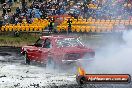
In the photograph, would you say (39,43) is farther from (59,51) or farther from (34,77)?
(34,77)

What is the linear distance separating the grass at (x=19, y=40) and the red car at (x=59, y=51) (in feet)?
29.9

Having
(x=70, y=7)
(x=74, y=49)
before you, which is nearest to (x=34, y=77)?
(x=74, y=49)

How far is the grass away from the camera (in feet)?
92.5

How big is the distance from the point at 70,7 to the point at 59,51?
20.4 m

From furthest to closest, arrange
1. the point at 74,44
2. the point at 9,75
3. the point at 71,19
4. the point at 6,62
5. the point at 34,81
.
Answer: the point at 71,19 < the point at 6,62 < the point at 74,44 < the point at 9,75 < the point at 34,81

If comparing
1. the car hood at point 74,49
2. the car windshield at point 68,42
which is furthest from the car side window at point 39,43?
the car hood at point 74,49

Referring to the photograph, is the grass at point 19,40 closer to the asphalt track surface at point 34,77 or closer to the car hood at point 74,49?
the asphalt track surface at point 34,77

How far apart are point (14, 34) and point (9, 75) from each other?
47.3 ft

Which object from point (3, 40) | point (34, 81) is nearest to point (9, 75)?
point (34, 81)

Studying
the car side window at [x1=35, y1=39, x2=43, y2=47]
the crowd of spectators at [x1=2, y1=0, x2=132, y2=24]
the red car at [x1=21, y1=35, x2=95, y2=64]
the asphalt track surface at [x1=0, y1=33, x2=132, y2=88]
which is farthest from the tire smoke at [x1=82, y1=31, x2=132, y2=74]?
the crowd of spectators at [x1=2, y1=0, x2=132, y2=24]

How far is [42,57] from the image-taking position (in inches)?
699

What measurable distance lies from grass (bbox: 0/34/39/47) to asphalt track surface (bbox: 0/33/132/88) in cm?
771

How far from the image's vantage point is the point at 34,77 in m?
15.2

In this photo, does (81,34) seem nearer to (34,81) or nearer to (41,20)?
(41,20)
